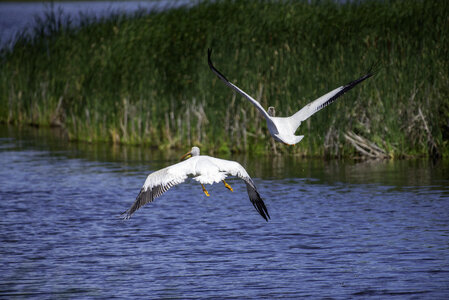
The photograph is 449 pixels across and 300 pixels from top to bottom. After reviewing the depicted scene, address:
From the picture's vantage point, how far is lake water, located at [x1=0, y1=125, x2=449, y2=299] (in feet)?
30.1

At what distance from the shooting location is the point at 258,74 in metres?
17.2

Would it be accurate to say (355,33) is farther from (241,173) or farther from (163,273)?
(163,273)

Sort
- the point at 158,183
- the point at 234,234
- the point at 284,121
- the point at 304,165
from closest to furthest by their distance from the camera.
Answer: the point at 158,183
the point at 284,121
the point at 234,234
the point at 304,165

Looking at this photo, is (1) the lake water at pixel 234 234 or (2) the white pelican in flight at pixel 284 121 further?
(2) the white pelican in flight at pixel 284 121

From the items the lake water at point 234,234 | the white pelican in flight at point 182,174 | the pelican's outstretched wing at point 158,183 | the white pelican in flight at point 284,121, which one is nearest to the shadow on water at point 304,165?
the lake water at point 234,234

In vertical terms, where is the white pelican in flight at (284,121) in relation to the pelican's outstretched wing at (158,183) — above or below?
above

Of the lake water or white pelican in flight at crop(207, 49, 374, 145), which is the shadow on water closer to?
the lake water

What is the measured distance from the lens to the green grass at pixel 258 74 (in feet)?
53.3

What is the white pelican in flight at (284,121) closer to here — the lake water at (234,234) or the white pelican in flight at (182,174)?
the white pelican in flight at (182,174)

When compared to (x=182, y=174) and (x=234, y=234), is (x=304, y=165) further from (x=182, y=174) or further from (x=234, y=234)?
(x=182, y=174)

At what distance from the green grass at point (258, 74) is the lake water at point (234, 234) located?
70 centimetres

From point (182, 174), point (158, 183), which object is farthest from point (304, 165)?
point (158, 183)

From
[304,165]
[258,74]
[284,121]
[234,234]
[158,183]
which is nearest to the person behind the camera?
[158,183]

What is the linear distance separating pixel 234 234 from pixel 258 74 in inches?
246
